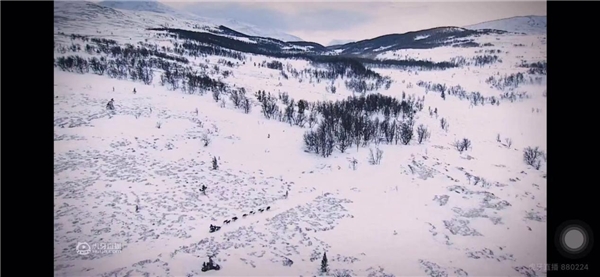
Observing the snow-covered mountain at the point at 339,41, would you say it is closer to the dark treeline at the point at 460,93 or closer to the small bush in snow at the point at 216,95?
the small bush in snow at the point at 216,95

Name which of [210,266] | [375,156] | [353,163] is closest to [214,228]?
[210,266]

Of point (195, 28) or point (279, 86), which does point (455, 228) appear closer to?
point (279, 86)

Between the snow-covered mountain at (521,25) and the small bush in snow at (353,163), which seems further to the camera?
the small bush in snow at (353,163)

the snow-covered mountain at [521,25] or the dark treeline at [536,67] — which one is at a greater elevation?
the snow-covered mountain at [521,25]

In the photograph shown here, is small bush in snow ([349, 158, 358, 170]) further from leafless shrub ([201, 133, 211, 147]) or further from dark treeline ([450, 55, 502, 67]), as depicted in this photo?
dark treeline ([450, 55, 502, 67])

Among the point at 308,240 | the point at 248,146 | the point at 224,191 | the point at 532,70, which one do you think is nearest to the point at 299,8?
the point at 248,146

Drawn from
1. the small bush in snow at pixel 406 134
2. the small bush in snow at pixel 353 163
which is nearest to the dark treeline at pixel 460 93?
the small bush in snow at pixel 406 134

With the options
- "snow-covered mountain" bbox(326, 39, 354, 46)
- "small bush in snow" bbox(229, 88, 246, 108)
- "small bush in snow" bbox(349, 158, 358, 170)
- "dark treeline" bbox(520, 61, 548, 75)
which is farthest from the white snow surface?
"snow-covered mountain" bbox(326, 39, 354, 46)
